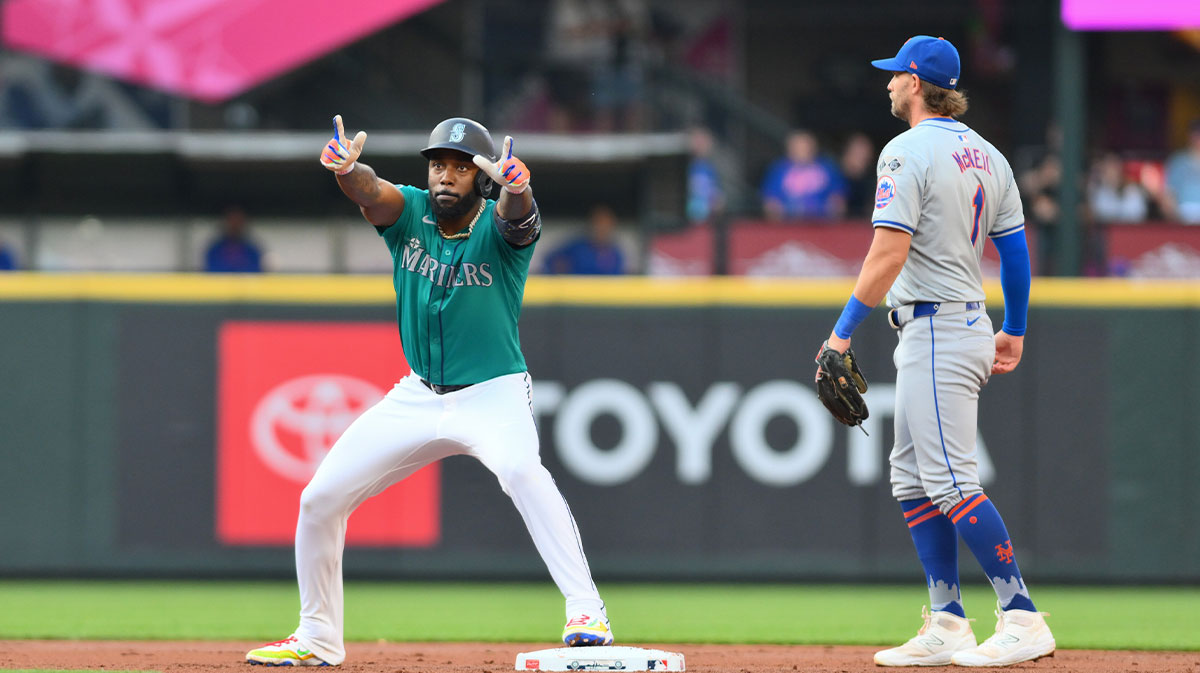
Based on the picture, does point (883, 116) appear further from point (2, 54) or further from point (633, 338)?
point (2, 54)

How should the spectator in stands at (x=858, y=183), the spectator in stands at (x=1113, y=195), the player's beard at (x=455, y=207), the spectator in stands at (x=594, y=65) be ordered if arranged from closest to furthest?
the player's beard at (x=455, y=207), the spectator in stands at (x=1113, y=195), the spectator in stands at (x=858, y=183), the spectator in stands at (x=594, y=65)

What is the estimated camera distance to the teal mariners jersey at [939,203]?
524cm

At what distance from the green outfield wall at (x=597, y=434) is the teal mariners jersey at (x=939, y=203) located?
395 cm

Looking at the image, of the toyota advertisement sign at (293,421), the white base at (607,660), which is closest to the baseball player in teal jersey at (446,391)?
the white base at (607,660)

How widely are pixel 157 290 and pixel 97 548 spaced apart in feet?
5.26

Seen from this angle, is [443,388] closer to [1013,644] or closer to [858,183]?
[1013,644]

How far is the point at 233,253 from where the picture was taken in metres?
10.6

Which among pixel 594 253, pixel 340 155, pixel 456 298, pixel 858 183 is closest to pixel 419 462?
pixel 456 298

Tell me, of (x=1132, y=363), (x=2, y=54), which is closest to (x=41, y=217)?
(x=2, y=54)

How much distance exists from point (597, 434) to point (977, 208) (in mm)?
4330

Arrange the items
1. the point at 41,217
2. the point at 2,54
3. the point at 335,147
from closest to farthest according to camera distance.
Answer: the point at 335,147 → the point at 41,217 → the point at 2,54

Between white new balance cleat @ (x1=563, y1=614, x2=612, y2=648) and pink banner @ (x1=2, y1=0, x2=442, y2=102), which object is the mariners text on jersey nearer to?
white new balance cleat @ (x1=563, y1=614, x2=612, y2=648)

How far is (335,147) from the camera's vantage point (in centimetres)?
510

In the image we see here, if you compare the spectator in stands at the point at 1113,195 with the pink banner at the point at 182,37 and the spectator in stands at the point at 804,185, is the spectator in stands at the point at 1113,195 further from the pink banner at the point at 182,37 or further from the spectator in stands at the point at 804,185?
the pink banner at the point at 182,37
